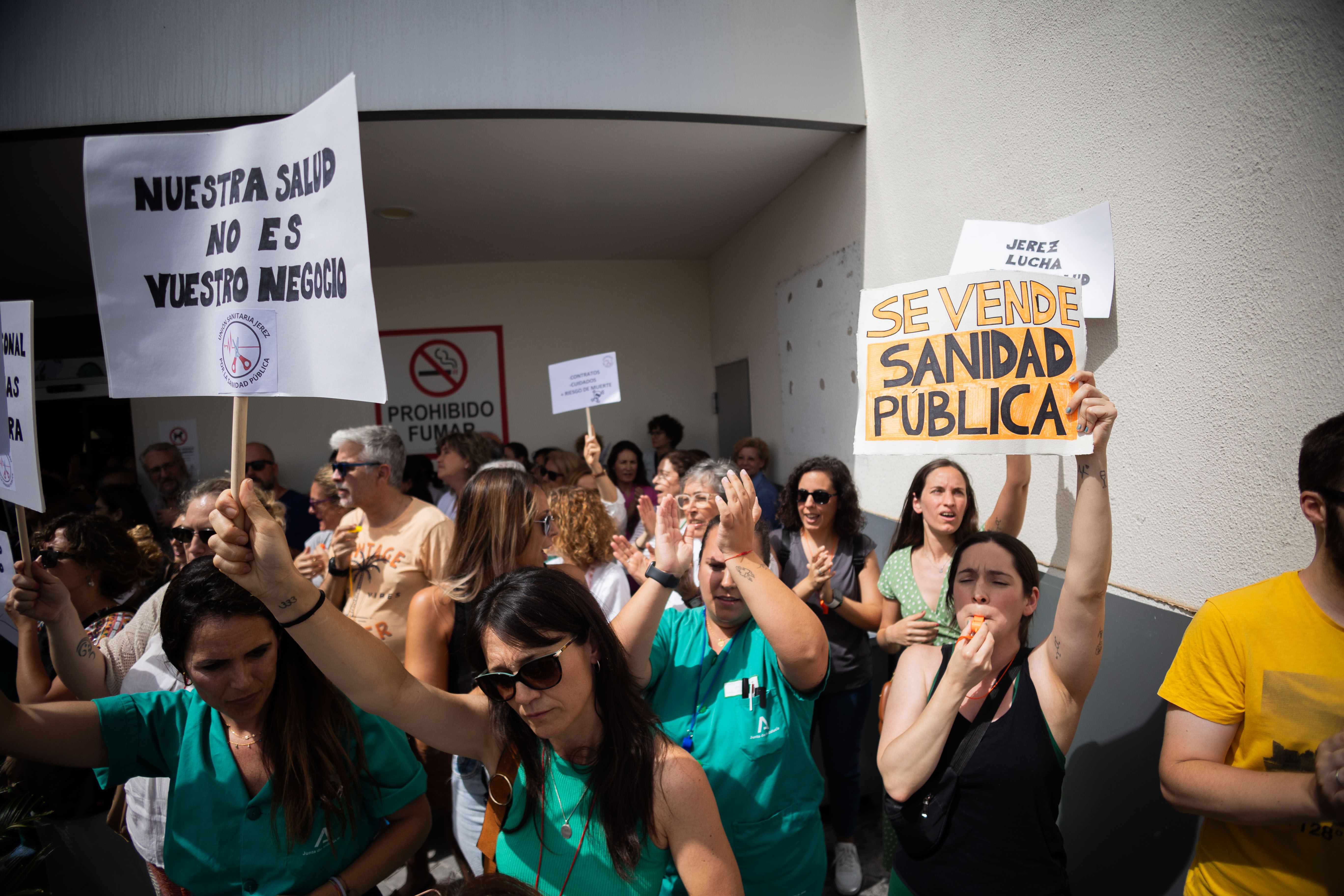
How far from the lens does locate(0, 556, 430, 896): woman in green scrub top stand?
163 centimetres

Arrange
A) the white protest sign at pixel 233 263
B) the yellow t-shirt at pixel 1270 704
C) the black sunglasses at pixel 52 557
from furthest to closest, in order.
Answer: the black sunglasses at pixel 52 557 < the white protest sign at pixel 233 263 < the yellow t-shirt at pixel 1270 704

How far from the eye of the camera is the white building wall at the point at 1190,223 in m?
1.87

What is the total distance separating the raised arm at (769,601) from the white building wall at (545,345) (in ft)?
22.0

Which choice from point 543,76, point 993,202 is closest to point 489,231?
point 543,76

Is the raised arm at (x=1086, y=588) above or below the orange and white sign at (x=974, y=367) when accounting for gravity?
below

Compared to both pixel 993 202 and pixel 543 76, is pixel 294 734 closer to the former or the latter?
pixel 993 202

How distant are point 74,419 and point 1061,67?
10.6 metres

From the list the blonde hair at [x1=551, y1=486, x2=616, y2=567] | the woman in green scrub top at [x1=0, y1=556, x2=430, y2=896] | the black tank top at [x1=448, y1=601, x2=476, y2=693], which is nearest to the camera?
the woman in green scrub top at [x1=0, y1=556, x2=430, y2=896]

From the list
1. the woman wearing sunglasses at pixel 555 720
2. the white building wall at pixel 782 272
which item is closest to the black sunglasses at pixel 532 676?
the woman wearing sunglasses at pixel 555 720

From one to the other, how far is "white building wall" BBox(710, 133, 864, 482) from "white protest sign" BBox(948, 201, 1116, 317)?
184 cm

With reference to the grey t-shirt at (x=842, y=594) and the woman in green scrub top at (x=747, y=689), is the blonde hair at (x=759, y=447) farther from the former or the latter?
the woman in green scrub top at (x=747, y=689)

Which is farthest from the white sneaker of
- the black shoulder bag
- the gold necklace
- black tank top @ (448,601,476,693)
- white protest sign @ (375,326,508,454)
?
white protest sign @ (375,326,508,454)

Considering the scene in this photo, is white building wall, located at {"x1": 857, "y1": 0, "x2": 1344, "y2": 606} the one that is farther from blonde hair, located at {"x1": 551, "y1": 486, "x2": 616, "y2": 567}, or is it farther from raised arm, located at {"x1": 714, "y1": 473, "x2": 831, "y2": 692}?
blonde hair, located at {"x1": 551, "y1": 486, "x2": 616, "y2": 567}

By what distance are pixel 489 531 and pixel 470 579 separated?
19 centimetres
